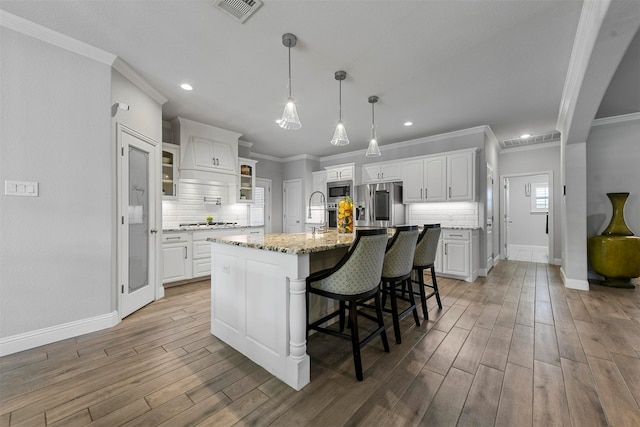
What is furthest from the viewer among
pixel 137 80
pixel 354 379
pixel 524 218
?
pixel 524 218

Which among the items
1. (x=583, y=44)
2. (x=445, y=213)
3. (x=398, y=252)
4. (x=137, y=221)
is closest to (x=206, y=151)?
(x=137, y=221)

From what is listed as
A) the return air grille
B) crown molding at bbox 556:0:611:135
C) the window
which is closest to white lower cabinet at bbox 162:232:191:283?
crown molding at bbox 556:0:611:135

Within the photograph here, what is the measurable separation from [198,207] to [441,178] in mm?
4424

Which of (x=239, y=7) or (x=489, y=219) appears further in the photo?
(x=489, y=219)

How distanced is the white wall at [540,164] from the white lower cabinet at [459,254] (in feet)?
8.01

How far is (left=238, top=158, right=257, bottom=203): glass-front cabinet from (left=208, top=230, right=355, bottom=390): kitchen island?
10.6ft

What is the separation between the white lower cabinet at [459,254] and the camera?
418 centimetres

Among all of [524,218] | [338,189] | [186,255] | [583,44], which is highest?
[583,44]

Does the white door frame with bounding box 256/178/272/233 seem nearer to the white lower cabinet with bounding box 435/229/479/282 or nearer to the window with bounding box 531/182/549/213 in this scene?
the white lower cabinet with bounding box 435/229/479/282

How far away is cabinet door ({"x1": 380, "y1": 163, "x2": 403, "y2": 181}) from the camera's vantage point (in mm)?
5183

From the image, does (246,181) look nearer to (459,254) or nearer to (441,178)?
(441,178)

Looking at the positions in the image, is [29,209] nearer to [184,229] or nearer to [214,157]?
[184,229]

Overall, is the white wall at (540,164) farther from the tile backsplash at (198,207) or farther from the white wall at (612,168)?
the tile backsplash at (198,207)

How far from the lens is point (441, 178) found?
467 centimetres
